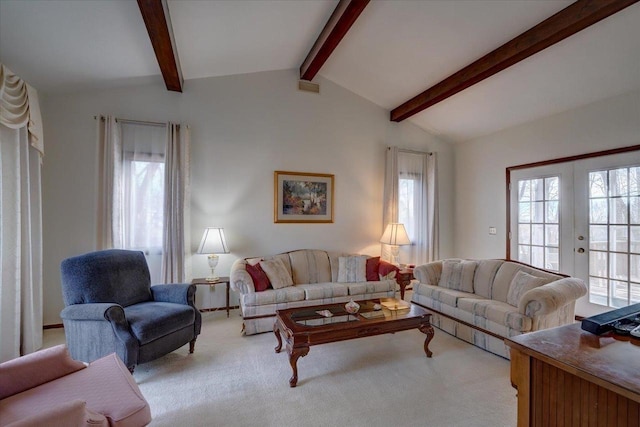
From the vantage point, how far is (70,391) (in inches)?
57.2

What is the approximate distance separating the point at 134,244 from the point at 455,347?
393cm

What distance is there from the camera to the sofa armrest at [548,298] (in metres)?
2.41

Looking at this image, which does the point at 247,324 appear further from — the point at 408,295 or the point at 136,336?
the point at 408,295

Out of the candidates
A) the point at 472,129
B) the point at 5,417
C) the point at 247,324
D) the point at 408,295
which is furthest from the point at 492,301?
the point at 5,417

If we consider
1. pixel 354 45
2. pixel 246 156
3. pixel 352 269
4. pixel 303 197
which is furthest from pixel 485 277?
pixel 246 156

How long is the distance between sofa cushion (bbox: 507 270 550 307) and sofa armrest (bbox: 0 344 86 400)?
367 centimetres

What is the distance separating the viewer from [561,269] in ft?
12.3

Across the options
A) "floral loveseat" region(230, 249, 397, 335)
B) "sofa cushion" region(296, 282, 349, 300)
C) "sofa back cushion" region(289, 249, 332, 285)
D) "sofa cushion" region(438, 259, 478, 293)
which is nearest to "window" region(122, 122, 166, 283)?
"floral loveseat" region(230, 249, 397, 335)

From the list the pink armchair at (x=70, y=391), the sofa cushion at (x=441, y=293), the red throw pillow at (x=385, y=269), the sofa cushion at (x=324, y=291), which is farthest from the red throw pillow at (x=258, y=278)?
the sofa cushion at (x=441, y=293)

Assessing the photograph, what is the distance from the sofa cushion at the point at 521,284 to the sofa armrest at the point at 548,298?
0.75ft

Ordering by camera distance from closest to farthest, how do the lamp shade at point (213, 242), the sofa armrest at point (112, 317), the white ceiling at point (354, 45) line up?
the sofa armrest at point (112, 317), the white ceiling at point (354, 45), the lamp shade at point (213, 242)

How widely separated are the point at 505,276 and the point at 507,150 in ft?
7.56

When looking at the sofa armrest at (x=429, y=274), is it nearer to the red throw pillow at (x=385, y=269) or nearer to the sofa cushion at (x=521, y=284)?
the red throw pillow at (x=385, y=269)

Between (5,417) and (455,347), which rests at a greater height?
(5,417)
